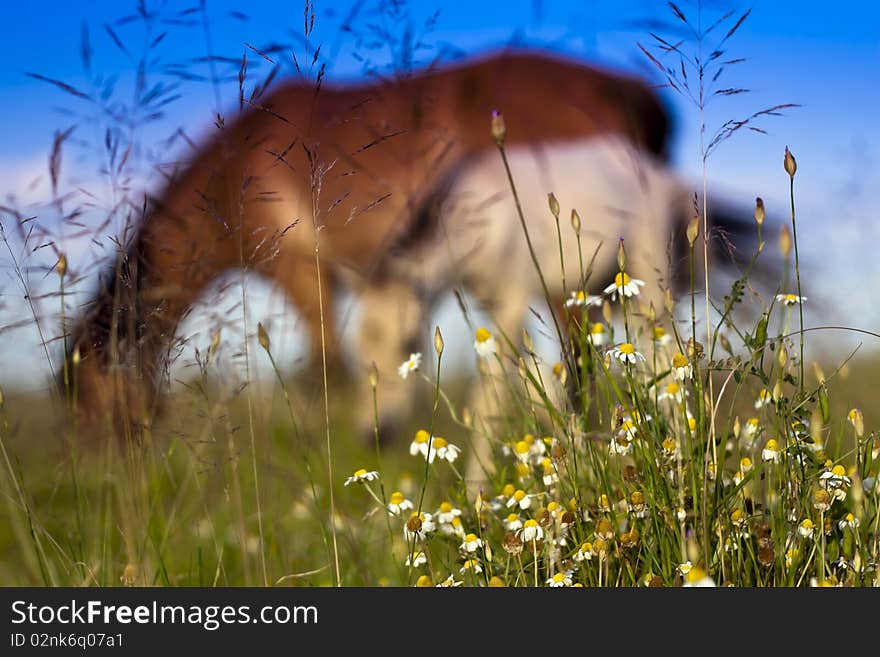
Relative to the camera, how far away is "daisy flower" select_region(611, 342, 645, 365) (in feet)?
4.73

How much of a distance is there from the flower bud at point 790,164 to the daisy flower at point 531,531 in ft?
2.35

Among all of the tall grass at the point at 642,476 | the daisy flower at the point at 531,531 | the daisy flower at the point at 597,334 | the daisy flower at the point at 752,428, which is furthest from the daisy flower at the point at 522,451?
the daisy flower at the point at 752,428

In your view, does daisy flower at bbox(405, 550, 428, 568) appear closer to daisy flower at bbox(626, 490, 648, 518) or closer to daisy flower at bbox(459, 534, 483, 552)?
daisy flower at bbox(459, 534, 483, 552)

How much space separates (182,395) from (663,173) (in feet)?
10.7

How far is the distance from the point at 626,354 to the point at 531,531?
353mm

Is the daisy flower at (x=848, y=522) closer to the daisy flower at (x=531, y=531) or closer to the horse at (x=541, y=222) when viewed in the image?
the daisy flower at (x=531, y=531)

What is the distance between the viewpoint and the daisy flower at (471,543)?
144 centimetres

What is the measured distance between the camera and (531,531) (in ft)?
4.72

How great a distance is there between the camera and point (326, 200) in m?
4.55

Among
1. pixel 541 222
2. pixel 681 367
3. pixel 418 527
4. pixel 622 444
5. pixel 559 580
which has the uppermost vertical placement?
pixel 541 222

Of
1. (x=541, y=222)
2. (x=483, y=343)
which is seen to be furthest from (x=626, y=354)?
(x=541, y=222)

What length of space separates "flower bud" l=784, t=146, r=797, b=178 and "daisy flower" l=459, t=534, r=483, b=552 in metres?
0.80

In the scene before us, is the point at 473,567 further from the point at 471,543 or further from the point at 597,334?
the point at 597,334

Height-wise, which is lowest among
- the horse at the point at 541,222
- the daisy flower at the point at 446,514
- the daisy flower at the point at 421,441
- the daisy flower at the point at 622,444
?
the daisy flower at the point at 446,514
